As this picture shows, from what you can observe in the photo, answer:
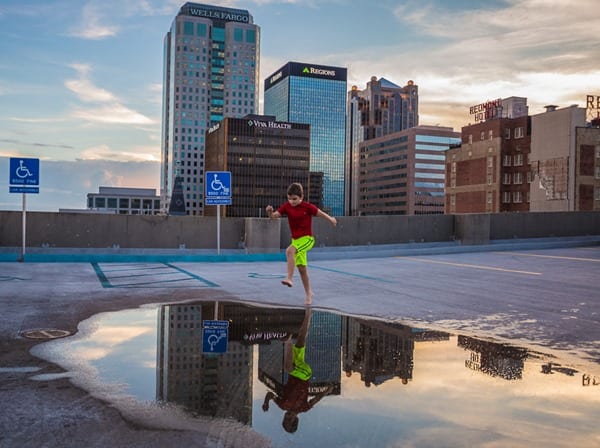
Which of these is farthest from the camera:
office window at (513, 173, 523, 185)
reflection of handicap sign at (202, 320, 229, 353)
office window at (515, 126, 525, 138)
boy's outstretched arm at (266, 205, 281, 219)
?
office window at (515, 126, 525, 138)

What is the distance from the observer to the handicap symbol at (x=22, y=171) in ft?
55.1

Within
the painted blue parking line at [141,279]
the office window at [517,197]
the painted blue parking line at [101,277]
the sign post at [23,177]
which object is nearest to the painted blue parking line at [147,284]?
the painted blue parking line at [141,279]

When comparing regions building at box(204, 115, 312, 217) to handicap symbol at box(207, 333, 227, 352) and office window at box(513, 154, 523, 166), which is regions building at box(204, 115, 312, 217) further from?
handicap symbol at box(207, 333, 227, 352)

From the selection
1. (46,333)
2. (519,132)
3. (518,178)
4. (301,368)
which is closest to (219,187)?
(46,333)

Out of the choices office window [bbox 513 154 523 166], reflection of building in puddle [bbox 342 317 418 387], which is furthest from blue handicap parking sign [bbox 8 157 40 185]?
office window [bbox 513 154 523 166]

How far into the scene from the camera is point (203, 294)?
31.8 ft

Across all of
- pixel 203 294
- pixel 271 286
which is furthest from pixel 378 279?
pixel 203 294

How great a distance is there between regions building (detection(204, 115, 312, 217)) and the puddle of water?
597ft

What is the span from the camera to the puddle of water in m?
3.50

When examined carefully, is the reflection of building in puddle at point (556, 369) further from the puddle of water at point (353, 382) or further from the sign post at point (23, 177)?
the sign post at point (23, 177)

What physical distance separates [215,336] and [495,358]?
3045 millimetres

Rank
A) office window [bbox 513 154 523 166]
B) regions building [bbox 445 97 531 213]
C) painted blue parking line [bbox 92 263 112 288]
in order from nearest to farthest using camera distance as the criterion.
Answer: painted blue parking line [bbox 92 263 112 288] → regions building [bbox 445 97 531 213] → office window [bbox 513 154 523 166]

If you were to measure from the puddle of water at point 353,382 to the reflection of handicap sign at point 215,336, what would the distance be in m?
0.03

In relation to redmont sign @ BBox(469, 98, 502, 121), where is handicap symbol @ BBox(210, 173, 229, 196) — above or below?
below
